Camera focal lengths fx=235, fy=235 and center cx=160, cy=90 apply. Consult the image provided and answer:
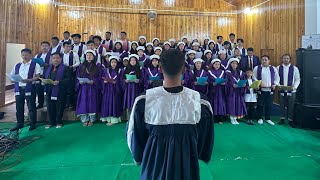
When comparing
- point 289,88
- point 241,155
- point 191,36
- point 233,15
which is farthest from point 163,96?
point 233,15

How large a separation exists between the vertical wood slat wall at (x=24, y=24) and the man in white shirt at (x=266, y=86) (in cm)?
754

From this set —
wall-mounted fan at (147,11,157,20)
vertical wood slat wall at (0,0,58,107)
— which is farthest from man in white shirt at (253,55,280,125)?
vertical wood slat wall at (0,0,58,107)

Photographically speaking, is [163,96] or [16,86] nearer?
[163,96]

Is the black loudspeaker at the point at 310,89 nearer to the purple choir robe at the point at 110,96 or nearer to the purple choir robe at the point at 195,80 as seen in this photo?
the purple choir robe at the point at 195,80

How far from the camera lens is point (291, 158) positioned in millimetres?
3686

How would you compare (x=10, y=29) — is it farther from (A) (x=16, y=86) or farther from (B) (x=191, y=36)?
(B) (x=191, y=36)

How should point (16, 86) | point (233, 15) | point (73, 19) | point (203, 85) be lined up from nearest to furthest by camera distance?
point (16, 86) → point (203, 85) → point (73, 19) → point (233, 15)

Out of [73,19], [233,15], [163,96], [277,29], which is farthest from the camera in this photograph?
[233,15]

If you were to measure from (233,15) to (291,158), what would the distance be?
10466mm

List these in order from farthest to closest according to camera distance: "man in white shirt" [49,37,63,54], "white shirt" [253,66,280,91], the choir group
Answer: "man in white shirt" [49,37,63,54], "white shirt" [253,66,280,91], the choir group

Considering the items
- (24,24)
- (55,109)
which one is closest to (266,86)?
(55,109)

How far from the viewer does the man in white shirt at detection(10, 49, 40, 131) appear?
5070 millimetres

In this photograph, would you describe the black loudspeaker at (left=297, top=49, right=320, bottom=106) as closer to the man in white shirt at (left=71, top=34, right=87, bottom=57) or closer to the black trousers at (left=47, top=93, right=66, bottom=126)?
the black trousers at (left=47, top=93, right=66, bottom=126)

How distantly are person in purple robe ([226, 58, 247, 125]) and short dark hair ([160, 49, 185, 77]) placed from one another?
4.84 metres
